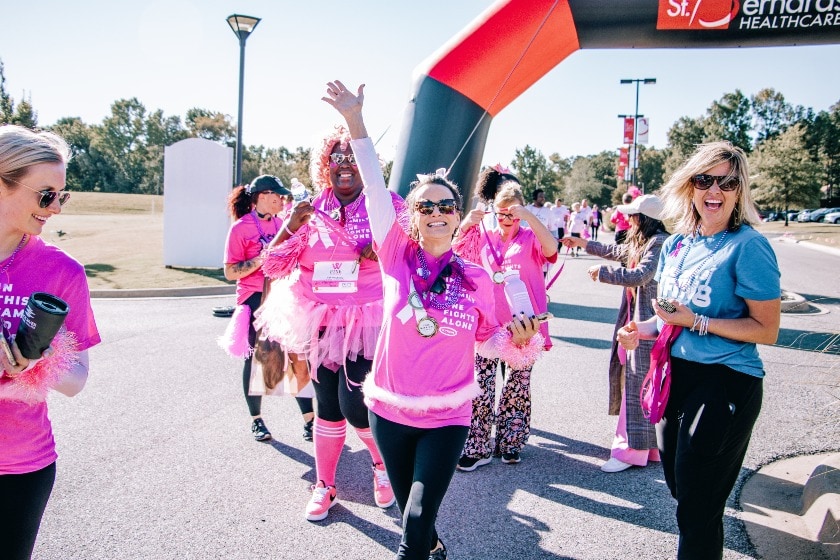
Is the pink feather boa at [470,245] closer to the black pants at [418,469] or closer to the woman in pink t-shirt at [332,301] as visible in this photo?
the woman in pink t-shirt at [332,301]

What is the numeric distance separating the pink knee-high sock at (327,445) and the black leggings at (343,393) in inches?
1.7

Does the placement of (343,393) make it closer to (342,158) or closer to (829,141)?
(342,158)

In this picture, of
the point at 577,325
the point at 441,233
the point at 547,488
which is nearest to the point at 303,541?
the point at 547,488

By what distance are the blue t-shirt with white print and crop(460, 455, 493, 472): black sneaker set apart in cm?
199

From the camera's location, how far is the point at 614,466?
157 inches

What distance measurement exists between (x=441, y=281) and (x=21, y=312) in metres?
1.54

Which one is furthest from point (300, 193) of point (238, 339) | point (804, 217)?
point (804, 217)

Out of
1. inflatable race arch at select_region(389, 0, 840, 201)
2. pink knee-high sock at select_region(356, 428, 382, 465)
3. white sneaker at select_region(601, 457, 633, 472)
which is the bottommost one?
white sneaker at select_region(601, 457, 633, 472)

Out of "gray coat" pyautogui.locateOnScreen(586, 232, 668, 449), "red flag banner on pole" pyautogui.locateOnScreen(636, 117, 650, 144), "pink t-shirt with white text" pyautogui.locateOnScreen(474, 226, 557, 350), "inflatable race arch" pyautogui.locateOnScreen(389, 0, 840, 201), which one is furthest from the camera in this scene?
"red flag banner on pole" pyautogui.locateOnScreen(636, 117, 650, 144)

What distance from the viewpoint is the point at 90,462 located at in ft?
12.7

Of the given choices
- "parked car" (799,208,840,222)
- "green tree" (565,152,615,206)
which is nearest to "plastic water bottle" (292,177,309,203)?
"green tree" (565,152,615,206)

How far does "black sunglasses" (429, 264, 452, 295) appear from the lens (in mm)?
2436

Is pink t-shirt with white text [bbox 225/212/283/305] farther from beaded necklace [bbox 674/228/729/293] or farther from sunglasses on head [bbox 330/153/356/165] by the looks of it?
beaded necklace [bbox 674/228/729/293]

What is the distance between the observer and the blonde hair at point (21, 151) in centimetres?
185
